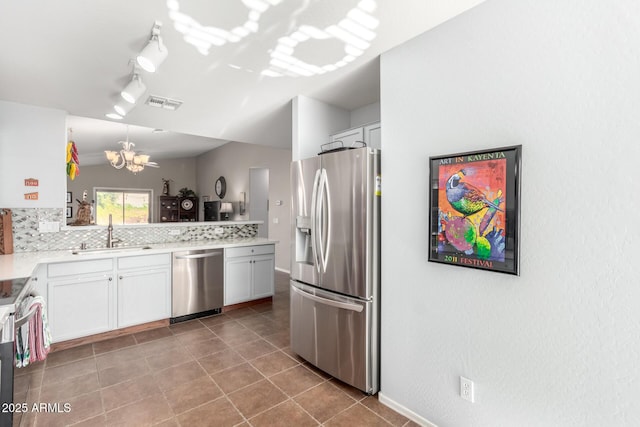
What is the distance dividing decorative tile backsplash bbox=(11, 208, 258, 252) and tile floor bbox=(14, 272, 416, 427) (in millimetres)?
1085

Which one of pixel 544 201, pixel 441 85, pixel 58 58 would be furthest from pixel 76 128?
pixel 544 201

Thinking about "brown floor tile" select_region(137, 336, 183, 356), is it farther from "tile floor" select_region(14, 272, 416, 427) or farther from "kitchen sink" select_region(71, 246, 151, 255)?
"kitchen sink" select_region(71, 246, 151, 255)

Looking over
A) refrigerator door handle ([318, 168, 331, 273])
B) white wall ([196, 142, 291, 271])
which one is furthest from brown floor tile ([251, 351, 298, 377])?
white wall ([196, 142, 291, 271])

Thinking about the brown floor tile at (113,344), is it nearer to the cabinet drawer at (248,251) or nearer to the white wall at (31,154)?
the cabinet drawer at (248,251)

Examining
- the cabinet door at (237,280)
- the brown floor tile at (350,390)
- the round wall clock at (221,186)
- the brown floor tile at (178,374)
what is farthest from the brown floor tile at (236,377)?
the round wall clock at (221,186)

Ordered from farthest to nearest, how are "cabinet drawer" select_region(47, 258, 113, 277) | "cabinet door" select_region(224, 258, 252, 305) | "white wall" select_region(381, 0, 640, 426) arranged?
"cabinet door" select_region(224, 258, 252, 305) → "cabinet drawer" select_region(47, 258, 113, 277) → "white wall" select_region(381, 0, 640, 426)

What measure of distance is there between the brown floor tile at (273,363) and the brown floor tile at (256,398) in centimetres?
18

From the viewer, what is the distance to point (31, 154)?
298cm

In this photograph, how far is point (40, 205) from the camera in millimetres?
3033

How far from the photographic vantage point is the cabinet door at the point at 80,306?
277 cm

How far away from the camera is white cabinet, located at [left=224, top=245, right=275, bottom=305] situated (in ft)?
12.8

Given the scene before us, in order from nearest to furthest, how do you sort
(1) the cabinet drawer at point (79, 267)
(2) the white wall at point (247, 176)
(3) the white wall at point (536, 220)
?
(3) the white wall at point (536, 220) < (1) the cabinet drawer at point (79, 267) < (2) the white wall at point (247, 176)

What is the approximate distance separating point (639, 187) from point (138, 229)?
431cm

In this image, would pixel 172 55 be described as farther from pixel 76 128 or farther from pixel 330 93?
pixel 76 128
